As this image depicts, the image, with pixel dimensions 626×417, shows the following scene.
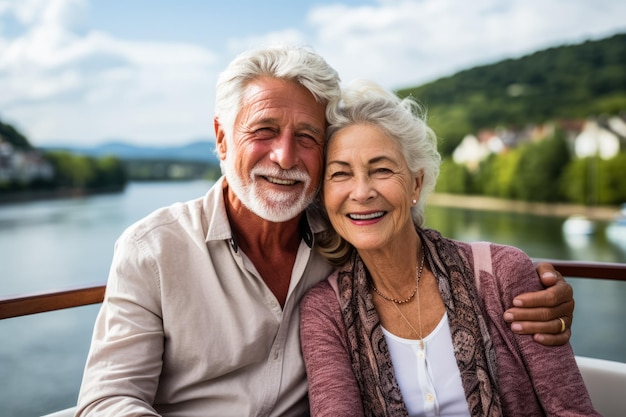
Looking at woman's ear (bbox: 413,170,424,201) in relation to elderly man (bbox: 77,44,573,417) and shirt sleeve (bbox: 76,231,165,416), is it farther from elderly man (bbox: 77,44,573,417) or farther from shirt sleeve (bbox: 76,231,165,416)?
shirt sleeve (bbox: 76,231,165,416)

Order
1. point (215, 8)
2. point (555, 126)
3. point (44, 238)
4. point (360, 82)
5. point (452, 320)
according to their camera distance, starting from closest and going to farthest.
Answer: point (452, 320)
point (360, 82)
point (555, 126)
point (44, 238)
point (215, 8)

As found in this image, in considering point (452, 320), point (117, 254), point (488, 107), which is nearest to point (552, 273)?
point (452, 320)

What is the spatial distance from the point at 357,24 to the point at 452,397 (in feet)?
258

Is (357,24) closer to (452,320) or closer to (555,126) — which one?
(555,126)

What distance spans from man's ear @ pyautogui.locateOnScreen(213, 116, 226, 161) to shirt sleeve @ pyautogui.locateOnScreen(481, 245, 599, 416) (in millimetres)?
1004

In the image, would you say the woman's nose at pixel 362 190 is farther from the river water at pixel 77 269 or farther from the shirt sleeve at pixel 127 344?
the river water at pixel 77 269

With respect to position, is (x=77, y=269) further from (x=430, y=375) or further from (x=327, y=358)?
(x=430, y=375)

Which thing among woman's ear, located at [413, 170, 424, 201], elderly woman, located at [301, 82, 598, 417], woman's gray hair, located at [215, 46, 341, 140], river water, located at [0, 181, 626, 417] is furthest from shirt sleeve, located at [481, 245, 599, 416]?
river water, located at [0, 181, 626, 417]

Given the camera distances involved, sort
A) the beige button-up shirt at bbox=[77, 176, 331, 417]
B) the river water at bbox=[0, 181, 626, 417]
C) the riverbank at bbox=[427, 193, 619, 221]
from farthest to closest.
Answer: the riverbank at bbox=[427, 193, 619, 221]
the river water at bbox=[0, 181, 626, 417]
the beige button-up shirt at bbox=[77, 176, 331, 417]

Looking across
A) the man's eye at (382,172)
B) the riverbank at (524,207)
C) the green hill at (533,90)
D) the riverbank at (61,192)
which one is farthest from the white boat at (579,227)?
the man's eye at (382,172)

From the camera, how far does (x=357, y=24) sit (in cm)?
7556

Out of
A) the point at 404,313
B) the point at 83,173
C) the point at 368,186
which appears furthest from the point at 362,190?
the point at 83,173

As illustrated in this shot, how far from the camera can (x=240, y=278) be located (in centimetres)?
177

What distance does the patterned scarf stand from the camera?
1.66 m
